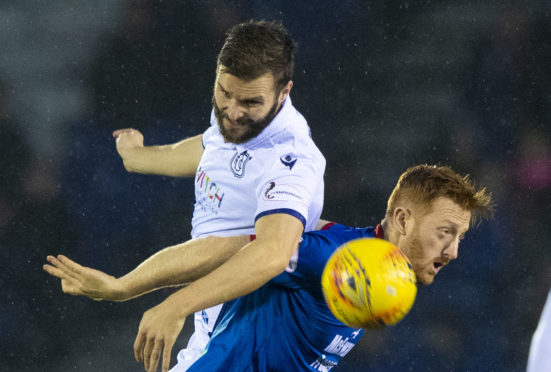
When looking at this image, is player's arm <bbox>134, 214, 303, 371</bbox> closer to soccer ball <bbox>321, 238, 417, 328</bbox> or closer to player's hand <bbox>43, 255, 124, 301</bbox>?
soccer ball <bbox>321, 238, 417, 328</bbox>

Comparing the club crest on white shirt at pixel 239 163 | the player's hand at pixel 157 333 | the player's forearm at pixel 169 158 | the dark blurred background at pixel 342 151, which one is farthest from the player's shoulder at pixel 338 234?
the dark blurred background at pixel 342 151

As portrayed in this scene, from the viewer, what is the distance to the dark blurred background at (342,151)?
5.94 meters

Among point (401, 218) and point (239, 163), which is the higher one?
point (239, 163)

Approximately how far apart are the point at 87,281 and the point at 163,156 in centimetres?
122

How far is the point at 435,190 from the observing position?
113 inches

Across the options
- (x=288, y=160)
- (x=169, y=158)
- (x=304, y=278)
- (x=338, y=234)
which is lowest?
(x=304, y=278)

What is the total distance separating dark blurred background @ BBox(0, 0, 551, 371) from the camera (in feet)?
19.5

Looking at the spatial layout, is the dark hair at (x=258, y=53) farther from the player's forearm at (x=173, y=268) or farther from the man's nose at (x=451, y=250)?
the man's nose at (x=451, y=250)

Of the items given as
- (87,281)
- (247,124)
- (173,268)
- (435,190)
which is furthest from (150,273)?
(435,190)

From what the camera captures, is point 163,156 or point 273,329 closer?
point 273,329

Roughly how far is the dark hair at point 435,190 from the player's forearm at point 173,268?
73cm

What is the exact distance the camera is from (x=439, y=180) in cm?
288

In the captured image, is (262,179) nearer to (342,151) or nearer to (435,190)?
(435,190)

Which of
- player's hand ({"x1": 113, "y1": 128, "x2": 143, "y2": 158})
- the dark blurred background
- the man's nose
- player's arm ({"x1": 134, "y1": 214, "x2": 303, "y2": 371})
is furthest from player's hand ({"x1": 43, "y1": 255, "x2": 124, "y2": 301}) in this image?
the dark blurred background
